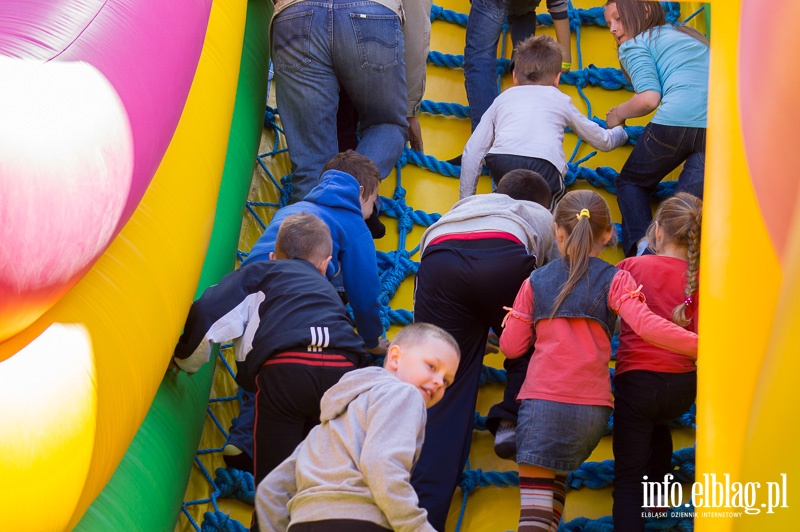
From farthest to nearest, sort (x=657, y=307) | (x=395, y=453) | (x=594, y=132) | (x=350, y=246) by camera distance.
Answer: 1. (x=594, y=132)
2. (x=350, y=246)
3. (x=657, y=307)
4. (x=395, y=453)

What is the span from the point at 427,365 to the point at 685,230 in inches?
26.5

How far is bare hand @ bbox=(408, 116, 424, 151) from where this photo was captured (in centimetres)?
294

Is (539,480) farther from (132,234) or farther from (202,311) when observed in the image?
(132,234)

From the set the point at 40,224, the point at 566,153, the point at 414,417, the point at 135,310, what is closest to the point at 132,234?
the point at 135,310

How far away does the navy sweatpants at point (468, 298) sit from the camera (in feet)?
6.81

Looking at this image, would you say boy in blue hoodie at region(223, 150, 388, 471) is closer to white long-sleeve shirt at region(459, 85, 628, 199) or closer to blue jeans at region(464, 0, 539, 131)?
white long-sleeve shirt at region(459, 85, 628, 199)

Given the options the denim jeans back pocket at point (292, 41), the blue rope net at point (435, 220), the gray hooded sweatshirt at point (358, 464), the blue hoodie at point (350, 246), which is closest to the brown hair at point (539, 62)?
the blue rope net at point (435, 220)

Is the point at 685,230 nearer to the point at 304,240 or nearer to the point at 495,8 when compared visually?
the point at 304,240

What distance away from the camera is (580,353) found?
→ 196 centimetres

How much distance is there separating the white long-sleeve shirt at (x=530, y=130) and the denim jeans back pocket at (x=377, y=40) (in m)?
0.30

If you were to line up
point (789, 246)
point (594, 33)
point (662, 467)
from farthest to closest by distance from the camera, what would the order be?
1. point (594, 33)
2. point (662, 467)
3. point (789, 246)

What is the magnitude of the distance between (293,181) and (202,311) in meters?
0.75

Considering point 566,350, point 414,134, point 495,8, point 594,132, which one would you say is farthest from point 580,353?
point 495,8

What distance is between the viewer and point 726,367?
132cm
